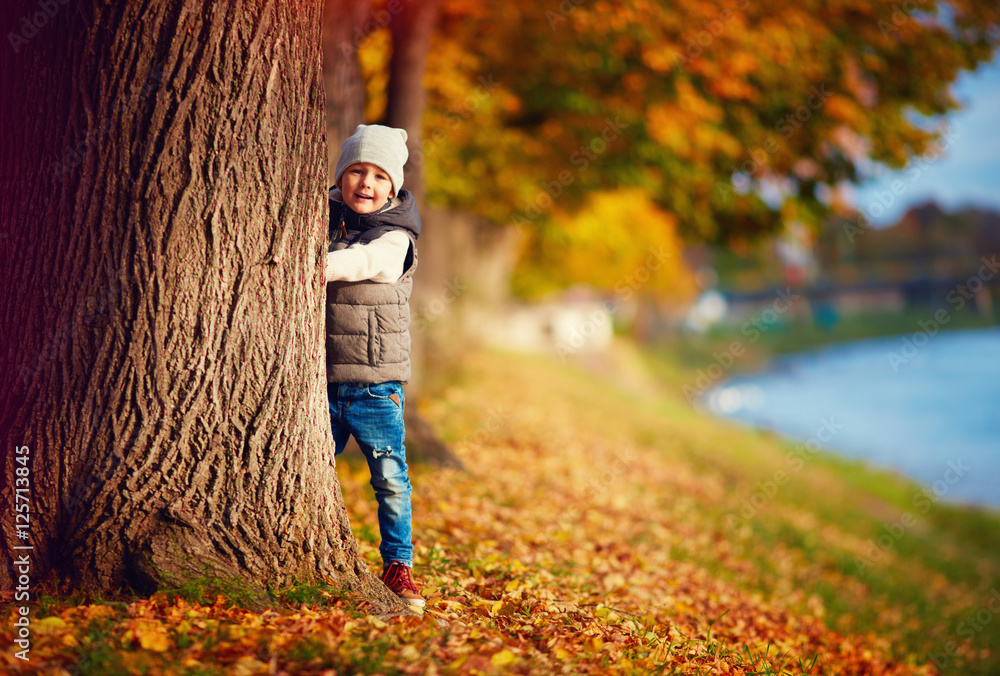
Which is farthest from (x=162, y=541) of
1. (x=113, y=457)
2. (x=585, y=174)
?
(x=585, y=174)

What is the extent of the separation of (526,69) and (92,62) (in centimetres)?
806

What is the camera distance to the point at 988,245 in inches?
2867

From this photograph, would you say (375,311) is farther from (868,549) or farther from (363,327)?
(868,549)

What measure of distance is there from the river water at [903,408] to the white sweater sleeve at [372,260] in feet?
44.5

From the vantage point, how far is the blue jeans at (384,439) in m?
3.43

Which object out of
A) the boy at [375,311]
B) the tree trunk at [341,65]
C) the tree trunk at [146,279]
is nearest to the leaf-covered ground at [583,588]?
the tree trunk at [146,279]

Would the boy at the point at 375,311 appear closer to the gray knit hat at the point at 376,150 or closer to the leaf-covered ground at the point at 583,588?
the gray knit hat at the point at 376,150

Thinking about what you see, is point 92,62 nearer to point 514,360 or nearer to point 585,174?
point 585,174

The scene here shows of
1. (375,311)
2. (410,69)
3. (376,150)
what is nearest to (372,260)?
(375,311)

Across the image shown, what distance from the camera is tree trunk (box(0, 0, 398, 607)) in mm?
2844

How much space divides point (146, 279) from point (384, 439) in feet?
Result: 3.96

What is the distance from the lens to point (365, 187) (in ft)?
10.9

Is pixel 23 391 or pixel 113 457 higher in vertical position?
pixel 23 391

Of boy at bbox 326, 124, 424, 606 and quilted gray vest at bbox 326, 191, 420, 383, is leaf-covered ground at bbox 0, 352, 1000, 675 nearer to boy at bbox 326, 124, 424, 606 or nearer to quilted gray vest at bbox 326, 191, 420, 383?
boy at bbox 326, 124, 424, 606
